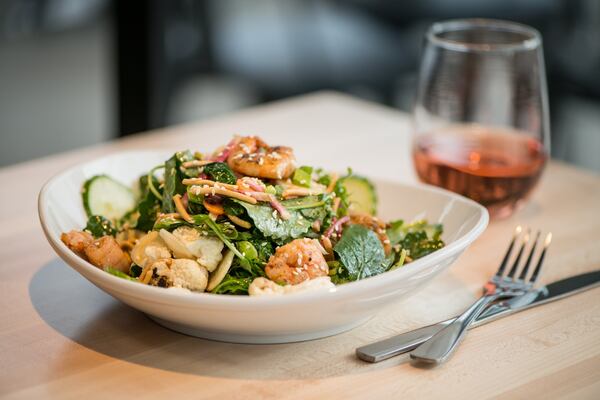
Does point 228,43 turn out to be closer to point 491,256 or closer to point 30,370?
point 491,256

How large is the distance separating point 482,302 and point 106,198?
0.74 metres

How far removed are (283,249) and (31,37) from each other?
135 inches

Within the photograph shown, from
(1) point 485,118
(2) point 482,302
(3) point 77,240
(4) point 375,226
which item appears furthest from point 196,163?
(1) point 485,118

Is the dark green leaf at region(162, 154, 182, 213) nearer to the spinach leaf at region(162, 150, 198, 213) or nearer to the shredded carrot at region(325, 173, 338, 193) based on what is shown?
the spinach leaf at region(162, 150, 198, 213)

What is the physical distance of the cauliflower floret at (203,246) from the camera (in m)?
1.25

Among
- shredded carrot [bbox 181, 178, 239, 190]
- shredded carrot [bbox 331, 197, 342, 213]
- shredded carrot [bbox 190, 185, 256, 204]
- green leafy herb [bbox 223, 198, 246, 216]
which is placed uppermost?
shredded carrot [bbox 181, 178, 239, 190]

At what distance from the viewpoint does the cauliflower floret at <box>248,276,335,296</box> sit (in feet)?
3.77

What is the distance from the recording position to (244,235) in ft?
4.22

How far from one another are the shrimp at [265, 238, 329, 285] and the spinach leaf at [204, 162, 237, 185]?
6.7 inches

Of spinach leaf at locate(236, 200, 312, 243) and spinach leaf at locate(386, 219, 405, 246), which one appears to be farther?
spinach leaf at locate(386, 219, 405, 246)

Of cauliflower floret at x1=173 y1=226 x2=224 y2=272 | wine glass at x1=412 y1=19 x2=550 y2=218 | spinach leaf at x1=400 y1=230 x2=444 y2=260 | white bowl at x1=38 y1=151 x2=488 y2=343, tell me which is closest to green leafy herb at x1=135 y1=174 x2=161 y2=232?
white bowl at x1=38 y1=151 x2=488 y2=343

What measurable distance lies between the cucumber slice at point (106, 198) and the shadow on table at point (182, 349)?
22 centimetres

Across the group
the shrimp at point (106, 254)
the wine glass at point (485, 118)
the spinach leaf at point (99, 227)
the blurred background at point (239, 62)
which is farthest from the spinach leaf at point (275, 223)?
the blurred background at point (239, 62)

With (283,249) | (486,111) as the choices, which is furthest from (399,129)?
(283,249)
